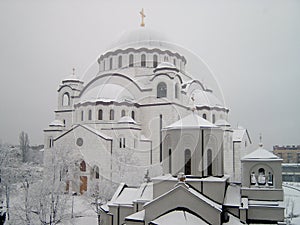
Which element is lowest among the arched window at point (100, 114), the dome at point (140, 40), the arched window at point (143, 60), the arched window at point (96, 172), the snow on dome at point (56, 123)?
the arched window at point (96, 172)

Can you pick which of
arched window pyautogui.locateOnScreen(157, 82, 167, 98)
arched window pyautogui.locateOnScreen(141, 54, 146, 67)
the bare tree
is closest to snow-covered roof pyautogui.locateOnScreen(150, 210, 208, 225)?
the bare tree

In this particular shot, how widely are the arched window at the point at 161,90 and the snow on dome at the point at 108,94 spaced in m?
2.08

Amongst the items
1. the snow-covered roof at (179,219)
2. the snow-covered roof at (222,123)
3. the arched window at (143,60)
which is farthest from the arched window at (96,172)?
the snow-covered roof at (179,219)

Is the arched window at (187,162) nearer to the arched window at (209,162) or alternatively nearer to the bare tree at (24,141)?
the arched window at (209,162)

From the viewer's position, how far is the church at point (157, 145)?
8.73 meters

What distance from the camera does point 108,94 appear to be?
21.3 m

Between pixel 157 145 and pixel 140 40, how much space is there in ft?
32.9

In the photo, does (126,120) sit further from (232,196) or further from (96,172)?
(232,196)

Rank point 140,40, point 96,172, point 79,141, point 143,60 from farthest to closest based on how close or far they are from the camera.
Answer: point 140,40, point 143,60, point 79,141, point 96,172

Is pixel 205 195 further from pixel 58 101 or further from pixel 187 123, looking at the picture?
pixel 58 101

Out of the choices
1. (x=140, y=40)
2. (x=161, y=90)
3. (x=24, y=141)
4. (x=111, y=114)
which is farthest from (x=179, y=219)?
(x=140, y=40)

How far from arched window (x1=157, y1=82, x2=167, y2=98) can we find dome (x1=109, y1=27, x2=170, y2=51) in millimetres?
5066

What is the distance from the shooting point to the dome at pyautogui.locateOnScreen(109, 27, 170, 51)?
82.4 feet

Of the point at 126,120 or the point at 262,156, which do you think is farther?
the point at 126,120
